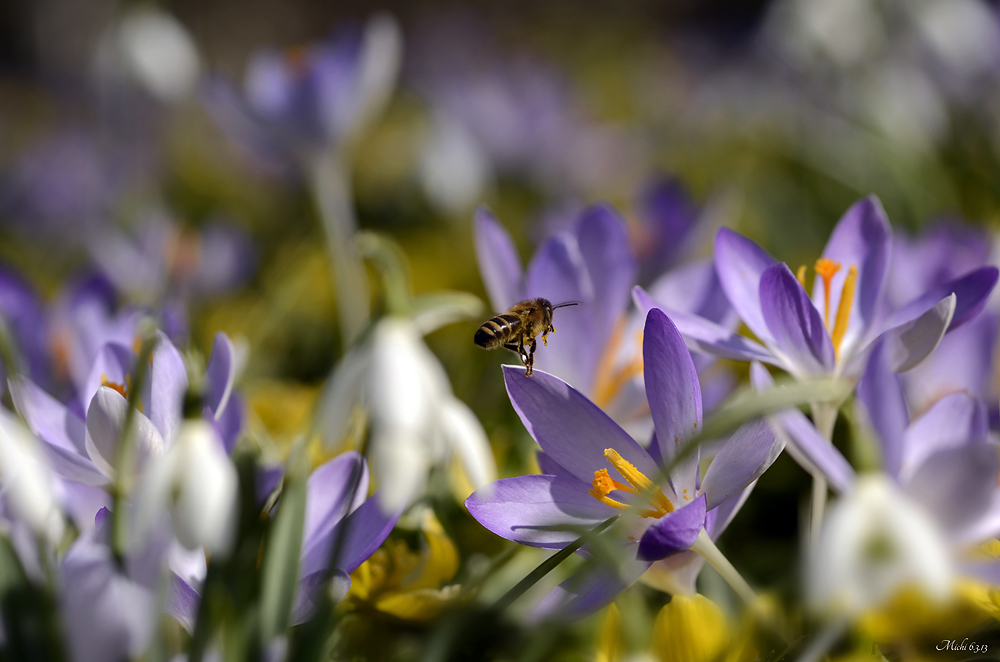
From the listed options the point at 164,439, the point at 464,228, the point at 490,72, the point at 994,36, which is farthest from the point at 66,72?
the point at 164,439

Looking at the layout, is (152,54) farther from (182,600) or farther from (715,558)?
(715,558)

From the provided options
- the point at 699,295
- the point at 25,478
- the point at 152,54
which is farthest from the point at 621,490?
the point at 152,54

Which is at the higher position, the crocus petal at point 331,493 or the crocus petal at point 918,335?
the crocus petal at point 918,335

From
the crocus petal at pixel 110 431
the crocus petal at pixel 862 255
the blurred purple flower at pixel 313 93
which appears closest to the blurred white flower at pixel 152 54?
the blurred purple flower at pixel 313 93

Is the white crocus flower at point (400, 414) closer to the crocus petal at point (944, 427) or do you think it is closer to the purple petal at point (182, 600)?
the purple petal at point (182, 600)

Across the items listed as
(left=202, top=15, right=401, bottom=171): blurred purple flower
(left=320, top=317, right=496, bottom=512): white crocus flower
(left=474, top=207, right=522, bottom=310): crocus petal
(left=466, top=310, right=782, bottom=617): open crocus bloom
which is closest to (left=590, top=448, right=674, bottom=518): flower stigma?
(left=466, top=310, right=782, bottom=617): open crocus bloom
